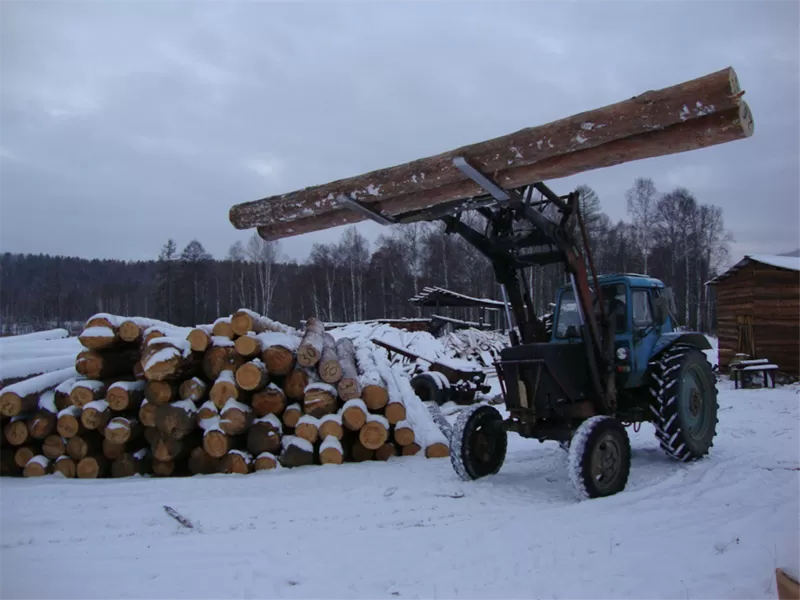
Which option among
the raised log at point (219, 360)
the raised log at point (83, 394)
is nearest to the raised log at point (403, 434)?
the raised log at point (219, 360)

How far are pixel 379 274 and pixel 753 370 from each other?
121 feet

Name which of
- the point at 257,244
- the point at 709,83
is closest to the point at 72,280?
the point at 257,244

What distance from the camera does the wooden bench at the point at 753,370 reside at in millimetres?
16859

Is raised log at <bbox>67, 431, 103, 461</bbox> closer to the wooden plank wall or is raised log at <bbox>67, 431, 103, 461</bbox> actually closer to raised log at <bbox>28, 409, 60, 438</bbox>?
raised log at <bbox>28, 409, 60, 438</bbox>

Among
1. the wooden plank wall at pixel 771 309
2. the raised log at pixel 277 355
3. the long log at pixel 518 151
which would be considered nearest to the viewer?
the long log at pixel 518 151

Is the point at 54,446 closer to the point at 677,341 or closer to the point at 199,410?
the point at 199,410

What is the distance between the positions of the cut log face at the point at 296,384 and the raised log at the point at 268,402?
23 cm

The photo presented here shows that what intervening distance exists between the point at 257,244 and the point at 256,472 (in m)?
42.2

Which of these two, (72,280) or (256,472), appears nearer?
(256,472)

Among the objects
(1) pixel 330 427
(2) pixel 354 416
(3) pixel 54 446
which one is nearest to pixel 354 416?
(2) pixel 354 416

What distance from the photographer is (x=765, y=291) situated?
62.6ft

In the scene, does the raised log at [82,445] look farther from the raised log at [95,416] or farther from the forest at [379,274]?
the forest at [379,274]

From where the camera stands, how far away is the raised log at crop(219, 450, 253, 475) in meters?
7.62

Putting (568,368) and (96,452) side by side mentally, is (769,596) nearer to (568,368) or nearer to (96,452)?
(568,368)
